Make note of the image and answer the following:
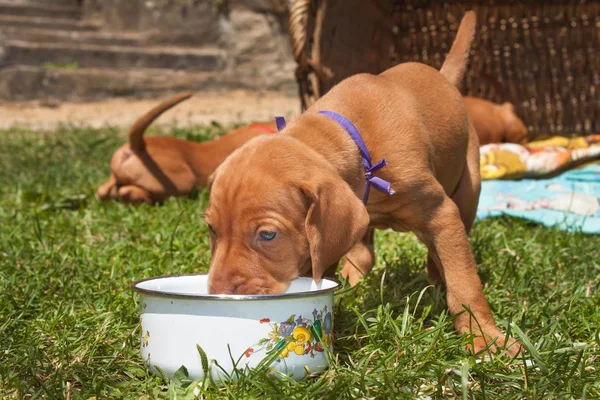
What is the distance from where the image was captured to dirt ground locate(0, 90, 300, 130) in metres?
8.89

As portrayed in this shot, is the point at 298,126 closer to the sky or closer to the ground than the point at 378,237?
closer to the sky

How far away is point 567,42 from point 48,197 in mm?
4409

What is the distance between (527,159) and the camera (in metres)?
5.46

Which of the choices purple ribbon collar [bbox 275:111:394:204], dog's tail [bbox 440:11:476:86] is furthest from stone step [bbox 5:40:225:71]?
purple ribbon collar [bbox 275:111:394:204]

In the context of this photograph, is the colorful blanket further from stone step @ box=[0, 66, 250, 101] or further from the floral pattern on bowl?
stone step @ box=[0, 66, 250, 101]

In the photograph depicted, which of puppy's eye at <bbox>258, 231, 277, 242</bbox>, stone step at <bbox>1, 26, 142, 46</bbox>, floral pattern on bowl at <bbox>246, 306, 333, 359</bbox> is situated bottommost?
stone step at <bbox>1, 26, 142, 46</bbox>

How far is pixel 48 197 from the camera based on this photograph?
4.99 meters

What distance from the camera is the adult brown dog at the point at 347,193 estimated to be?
2281 mm

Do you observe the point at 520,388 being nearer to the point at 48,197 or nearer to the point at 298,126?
the point at 298,126

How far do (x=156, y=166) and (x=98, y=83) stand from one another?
5.26 metres

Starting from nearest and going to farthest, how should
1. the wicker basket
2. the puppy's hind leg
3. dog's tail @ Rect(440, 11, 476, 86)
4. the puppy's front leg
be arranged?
the puppy's front leg, the puppy's hind leg, dog's tail @ Rect(440, 11, 476, 86), the wicker basket

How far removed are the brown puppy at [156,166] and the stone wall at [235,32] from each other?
5426 millimetres

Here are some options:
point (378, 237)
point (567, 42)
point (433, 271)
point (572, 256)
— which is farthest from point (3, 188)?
point (567, 42)

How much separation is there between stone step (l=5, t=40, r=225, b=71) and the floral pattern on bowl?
9.32 meters
